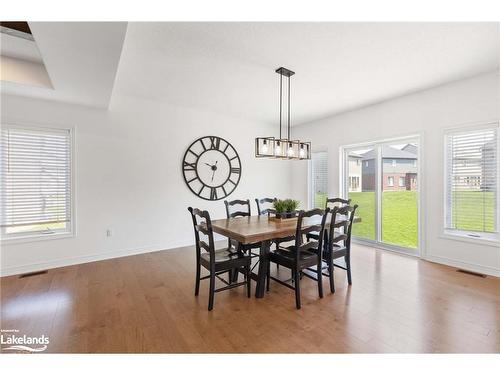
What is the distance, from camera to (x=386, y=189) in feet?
14.4

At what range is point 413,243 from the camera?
4020 millimetres

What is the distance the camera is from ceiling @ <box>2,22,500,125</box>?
2.17 meters

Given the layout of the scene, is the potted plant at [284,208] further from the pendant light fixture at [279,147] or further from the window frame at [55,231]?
the window frame at [55,231]

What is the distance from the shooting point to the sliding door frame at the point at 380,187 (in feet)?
12.6

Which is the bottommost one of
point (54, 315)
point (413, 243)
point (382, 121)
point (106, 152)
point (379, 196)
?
point (54, 315)

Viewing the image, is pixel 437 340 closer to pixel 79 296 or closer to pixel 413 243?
pixel 413 243

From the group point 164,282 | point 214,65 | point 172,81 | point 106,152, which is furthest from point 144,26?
point 164,282

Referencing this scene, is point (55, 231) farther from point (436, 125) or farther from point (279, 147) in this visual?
point (436, 125)

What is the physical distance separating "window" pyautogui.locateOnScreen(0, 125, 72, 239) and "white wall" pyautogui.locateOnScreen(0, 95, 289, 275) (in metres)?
0.16

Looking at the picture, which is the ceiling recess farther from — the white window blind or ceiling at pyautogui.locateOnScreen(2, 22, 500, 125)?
the white window blind

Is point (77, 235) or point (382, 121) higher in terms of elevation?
point (382, 121)

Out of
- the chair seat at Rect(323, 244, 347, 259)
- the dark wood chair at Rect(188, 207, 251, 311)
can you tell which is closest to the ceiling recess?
the dark wood chair at Rect(188, 207, 251, 311)

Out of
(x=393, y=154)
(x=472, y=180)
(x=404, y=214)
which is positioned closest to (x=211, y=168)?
(x=393, y=154)
